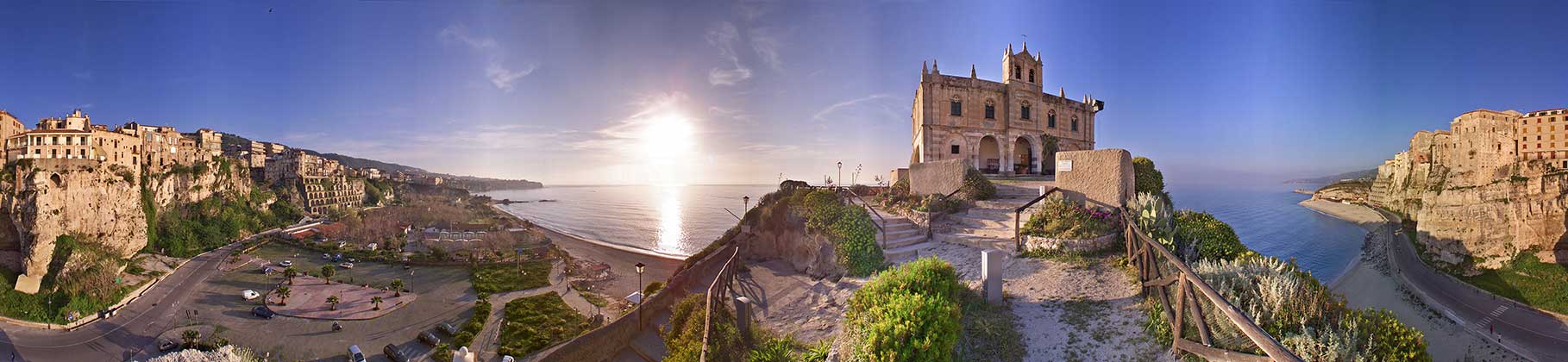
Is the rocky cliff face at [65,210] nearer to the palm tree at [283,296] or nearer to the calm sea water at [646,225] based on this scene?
the palm tree at [283,296]

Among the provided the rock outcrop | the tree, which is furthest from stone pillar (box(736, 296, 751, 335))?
the rock outcrop

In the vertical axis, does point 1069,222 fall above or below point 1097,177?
below

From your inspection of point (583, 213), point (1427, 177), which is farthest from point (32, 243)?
point (1427, 177)

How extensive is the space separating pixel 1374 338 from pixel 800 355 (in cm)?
506

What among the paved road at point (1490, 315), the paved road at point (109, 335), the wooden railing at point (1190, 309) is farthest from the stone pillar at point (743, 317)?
the paved road at point (109, 335)

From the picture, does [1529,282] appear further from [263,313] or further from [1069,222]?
[263,313]

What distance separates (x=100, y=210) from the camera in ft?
94.7

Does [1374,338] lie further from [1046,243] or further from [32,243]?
[32,243]

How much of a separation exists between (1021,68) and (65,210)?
5718 cm

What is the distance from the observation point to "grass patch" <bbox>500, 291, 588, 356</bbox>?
16.7m

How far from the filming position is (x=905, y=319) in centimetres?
429

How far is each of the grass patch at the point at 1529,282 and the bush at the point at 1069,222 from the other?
2562cm

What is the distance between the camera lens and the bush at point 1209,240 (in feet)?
20.5

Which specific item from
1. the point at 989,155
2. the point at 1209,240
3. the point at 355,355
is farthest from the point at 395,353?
the point at 989,155
